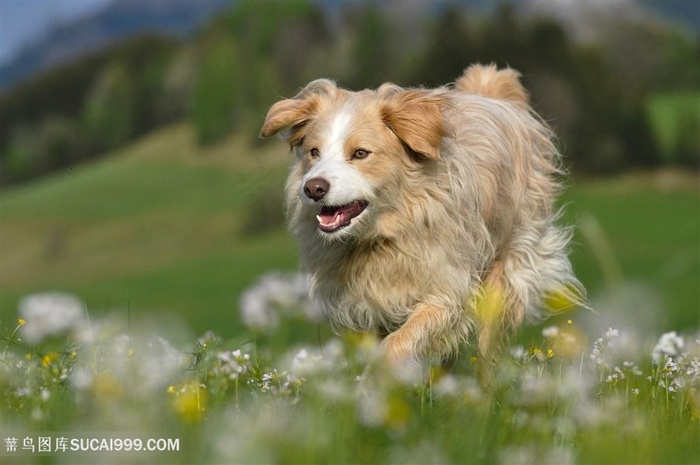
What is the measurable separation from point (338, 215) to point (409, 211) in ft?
1.62

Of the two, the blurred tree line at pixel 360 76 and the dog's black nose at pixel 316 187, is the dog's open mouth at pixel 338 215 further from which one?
the blurred tree line at pixel 360 76

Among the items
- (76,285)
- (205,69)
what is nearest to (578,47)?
(205,69)

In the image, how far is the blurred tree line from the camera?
1380 inches

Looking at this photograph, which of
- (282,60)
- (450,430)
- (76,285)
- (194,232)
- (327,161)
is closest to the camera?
(450,430)

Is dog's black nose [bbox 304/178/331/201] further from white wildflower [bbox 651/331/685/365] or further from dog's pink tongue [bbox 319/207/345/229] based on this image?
white wildflower [bbox 651/331/685/365]

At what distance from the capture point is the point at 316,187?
582cm

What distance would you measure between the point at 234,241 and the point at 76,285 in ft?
20.8

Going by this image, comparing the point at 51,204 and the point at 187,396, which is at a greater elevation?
the point at 51,204

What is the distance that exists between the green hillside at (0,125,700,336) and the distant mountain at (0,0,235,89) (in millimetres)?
7491

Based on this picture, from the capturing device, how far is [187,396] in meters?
4.09

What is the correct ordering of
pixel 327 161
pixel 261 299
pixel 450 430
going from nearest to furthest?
pixel 450 430
pixel 261 299
pixel 327 161

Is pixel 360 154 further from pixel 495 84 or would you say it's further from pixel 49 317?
pixel 495 84

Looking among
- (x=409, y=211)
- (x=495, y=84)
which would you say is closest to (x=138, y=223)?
(x=495, y=84)

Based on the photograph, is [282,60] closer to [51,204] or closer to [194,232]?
[194,232]
